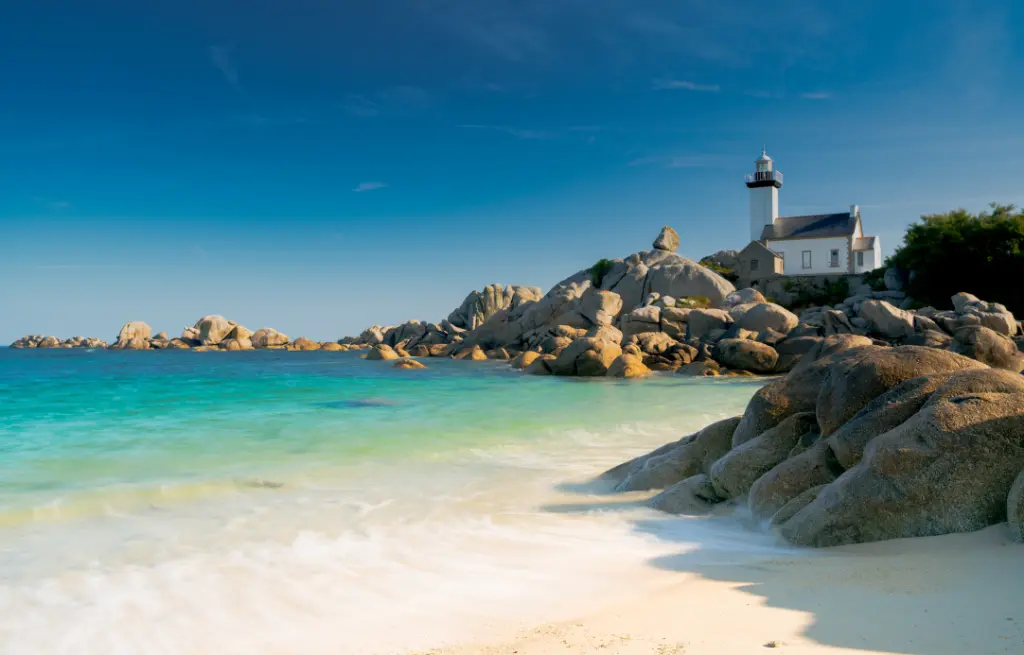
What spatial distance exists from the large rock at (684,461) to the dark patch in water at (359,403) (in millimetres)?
12089

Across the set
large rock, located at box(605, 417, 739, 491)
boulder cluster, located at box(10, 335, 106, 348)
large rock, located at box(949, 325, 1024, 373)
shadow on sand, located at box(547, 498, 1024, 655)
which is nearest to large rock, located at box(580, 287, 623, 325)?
large rock, located at box(949, 325, 1024, 373)

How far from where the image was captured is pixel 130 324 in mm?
98875

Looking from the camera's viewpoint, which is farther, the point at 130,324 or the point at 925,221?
the point at 130,324

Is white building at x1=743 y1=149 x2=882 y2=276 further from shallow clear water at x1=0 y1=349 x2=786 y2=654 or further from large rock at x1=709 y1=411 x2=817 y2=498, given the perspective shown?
large rock at x1=709 y1=411 x2=817 y2=498

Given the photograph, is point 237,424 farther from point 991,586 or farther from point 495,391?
point 991,586

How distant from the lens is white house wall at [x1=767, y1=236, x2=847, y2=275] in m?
54.9

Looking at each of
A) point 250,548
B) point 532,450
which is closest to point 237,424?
point 532,450

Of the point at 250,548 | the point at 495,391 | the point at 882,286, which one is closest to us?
the point at 250,548

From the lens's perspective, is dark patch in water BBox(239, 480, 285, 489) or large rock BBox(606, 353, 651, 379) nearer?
dark patch in water BBox(239, 480, 285, 489)

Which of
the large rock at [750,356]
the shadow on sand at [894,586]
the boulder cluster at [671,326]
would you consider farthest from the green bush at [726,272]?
the shadow on sand at [894,586]

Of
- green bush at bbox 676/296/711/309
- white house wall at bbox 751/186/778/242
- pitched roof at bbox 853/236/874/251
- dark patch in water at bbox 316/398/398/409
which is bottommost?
dark patch in water at bbox 316/398/398/409

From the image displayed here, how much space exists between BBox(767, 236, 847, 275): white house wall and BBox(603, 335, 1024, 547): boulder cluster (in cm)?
5170

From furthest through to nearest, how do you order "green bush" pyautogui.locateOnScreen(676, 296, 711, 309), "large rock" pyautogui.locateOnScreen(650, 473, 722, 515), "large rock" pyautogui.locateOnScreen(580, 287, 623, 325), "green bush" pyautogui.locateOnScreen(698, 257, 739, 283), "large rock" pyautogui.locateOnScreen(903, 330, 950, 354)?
"green bush" pyautogui.locateOnScreen(698, 257, 739, 283), "green bush" pyautogui.locateOnScreen(676, 296, 711, 309), "large rock" pyautogui.locateOnScreen(580, 287, 623, 325), "large rock" pyautogui.locateOnScreen(903, 330, 950, 354), "large rock" pyautogui.locateOnScreen(650, 473, 722, 515)

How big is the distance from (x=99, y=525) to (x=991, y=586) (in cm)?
753
